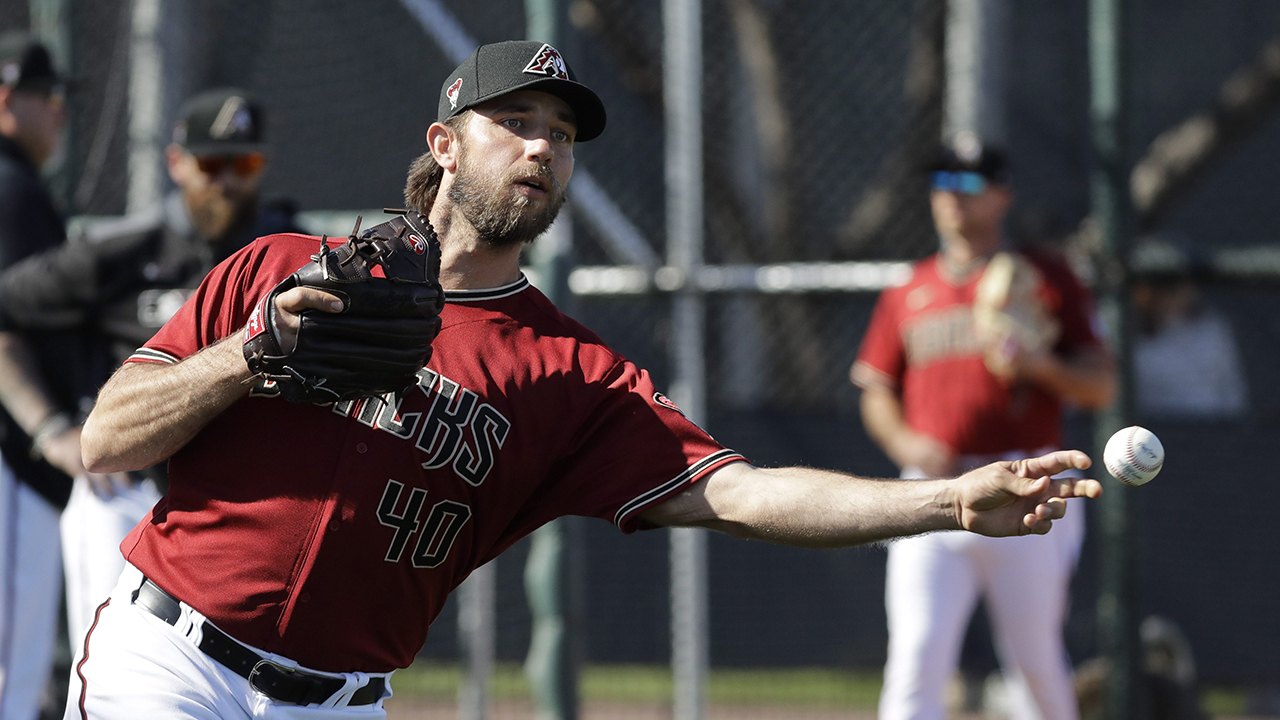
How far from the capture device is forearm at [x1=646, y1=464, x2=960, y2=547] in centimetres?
251

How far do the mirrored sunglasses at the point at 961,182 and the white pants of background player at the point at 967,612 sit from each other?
125 cm

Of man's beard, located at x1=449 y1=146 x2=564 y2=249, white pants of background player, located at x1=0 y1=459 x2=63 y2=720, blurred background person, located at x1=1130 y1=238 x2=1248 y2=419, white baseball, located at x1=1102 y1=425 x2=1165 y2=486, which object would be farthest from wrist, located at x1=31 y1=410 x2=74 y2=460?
blurred background person, located at x1=1130 y1=238 x2=1248 y2=419

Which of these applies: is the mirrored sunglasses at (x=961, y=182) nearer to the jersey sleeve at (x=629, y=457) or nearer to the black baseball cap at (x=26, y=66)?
the jersey sleeve at (x=629, y=457)

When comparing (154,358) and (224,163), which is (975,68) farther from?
(154,358)

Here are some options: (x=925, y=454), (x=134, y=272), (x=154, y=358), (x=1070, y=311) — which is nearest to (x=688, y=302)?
(x=925, y=454)

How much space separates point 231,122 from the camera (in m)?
4.52

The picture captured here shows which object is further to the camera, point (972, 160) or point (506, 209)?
point (972, 160)

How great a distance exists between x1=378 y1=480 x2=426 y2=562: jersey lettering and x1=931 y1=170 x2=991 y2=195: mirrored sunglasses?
10.1 feet

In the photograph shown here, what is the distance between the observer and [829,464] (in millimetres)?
6320

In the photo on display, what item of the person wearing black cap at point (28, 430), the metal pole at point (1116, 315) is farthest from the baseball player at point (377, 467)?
the metal pole at point (1116, 315)

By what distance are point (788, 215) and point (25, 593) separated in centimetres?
489

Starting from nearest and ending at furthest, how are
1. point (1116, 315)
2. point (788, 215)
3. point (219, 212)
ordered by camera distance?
1. point (219, 212)
2. point (1116, 315)
3. point (788, 215)

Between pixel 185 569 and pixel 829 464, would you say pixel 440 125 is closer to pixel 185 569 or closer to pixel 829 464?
pixel 185 569

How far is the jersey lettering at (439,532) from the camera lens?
9.00 ft
